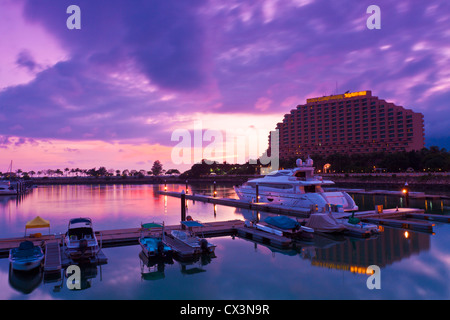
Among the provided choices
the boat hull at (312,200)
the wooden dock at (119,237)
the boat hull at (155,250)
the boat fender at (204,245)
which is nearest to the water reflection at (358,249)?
the wooden dock at (119,237)

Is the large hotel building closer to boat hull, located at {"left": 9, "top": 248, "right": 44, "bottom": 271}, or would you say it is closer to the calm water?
the calm water

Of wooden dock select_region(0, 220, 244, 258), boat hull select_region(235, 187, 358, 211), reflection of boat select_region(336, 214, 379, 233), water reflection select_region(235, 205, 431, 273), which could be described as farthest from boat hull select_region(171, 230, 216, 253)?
boat hull select_region(235, 187, 358, 211)

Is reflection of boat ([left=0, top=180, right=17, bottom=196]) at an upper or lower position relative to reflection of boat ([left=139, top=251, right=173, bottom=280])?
upper

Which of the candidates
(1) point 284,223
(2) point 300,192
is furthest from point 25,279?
(2) point 300,192

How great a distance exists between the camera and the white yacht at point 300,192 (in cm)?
3681

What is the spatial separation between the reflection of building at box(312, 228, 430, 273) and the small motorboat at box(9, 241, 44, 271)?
661 inches

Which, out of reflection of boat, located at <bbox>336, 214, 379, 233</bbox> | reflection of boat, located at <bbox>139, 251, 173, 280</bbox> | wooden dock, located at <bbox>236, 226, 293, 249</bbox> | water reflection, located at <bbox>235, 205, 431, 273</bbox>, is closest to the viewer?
reflection of boat, located at <bbox>139, 251, 173, 280</bbox>

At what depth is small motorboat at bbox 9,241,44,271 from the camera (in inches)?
704

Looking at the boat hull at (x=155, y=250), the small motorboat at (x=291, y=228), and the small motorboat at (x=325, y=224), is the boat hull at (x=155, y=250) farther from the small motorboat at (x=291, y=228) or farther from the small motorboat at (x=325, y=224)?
the small motorboat at (x=325, y=224)
